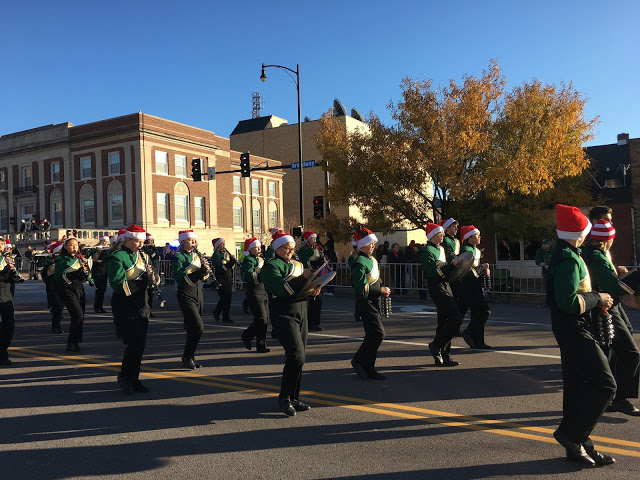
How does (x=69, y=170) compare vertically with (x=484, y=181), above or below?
above

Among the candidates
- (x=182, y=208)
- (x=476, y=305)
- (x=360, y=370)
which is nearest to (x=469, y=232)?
(x=476, y=305)

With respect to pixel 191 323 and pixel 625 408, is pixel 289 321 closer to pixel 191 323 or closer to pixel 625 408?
pixel 191 323

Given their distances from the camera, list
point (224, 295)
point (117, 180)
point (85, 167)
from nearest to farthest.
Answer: point (224, 295) < point (117, 180) < point (85, 167)

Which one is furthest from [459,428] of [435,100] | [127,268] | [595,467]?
[435,100]

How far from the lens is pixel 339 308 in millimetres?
Result: 14727

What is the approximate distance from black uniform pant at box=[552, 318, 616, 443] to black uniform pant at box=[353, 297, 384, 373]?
9.42 feet

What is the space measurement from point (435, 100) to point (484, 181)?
9.51ft

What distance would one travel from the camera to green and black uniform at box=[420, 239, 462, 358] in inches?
301

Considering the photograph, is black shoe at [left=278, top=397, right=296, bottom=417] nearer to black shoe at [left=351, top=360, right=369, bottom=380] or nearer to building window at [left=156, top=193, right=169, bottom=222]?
black shoe at [left=351, top=360, right=369, bottom=380]

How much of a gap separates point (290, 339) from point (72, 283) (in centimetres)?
605

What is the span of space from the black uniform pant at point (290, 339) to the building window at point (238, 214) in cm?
4950

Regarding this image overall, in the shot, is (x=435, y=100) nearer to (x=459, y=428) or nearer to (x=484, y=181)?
(x=484, y=181)

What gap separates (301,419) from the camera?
5.62 meters

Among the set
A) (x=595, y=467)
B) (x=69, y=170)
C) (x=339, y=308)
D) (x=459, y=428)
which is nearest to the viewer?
(x=595, y=467)
